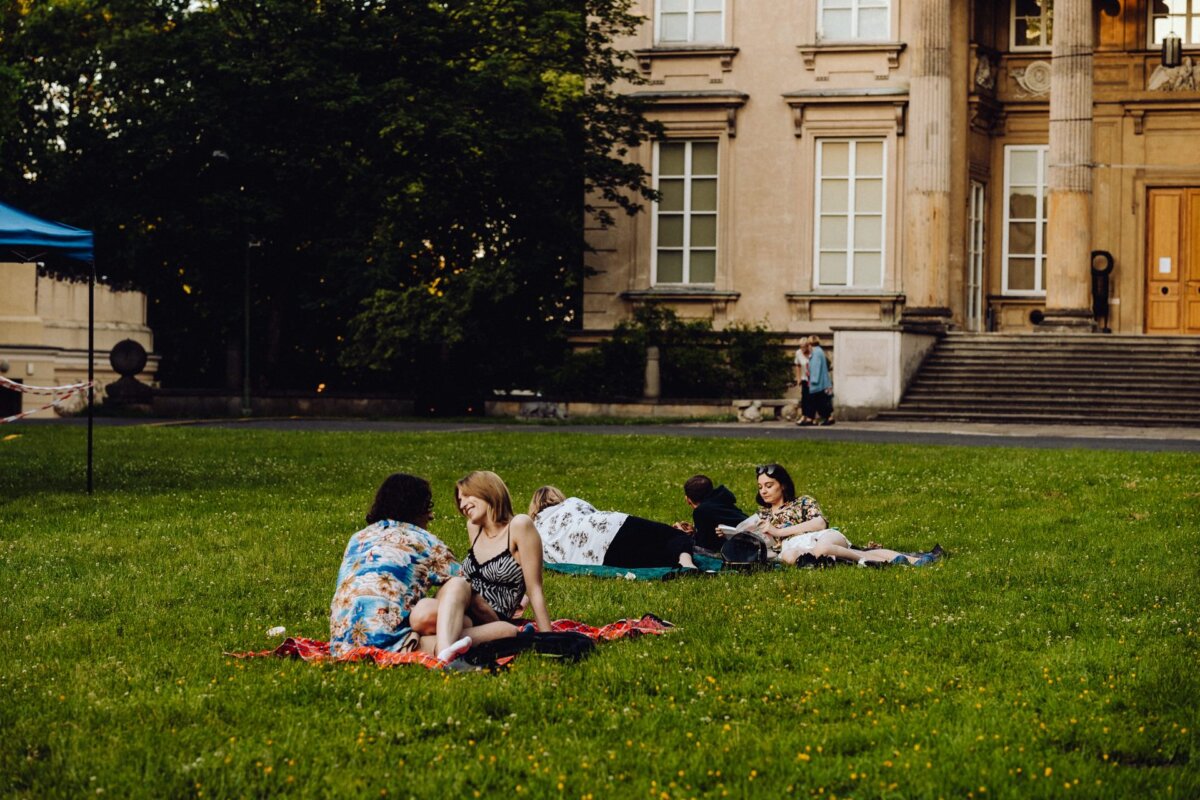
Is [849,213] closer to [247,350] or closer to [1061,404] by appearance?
[1061,404]

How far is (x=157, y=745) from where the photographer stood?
6926 mm

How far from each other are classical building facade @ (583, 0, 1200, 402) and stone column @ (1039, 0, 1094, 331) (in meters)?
2.04

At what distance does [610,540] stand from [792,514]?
1.63 metres

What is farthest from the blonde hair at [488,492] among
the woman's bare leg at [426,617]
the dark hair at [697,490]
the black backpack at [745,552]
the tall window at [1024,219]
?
the tall window at [1024,219]

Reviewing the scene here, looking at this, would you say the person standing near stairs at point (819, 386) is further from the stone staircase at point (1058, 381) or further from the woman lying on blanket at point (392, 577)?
the woman lying on blanket at point (392, 577)

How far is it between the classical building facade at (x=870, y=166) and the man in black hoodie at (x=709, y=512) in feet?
75.3

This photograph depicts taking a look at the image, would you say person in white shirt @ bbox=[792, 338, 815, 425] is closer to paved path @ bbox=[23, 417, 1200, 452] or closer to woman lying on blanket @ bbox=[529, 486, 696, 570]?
paved path @ bbox=[23, 417, 1200, 452]

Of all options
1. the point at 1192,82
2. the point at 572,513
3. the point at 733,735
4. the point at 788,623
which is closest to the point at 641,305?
the point at 1192,82

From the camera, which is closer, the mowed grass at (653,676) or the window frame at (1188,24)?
the mowed grass at (653,676)

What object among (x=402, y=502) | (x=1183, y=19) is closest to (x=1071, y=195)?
(x=1183, y=19)

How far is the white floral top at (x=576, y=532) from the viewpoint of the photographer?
12492 millimetres

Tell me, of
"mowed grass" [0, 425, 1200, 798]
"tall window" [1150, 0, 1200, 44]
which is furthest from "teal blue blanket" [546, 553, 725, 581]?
"tall window" [1150, 0, 1200, 44]

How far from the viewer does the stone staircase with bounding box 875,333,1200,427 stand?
3066cm

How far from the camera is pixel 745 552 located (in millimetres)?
12625
